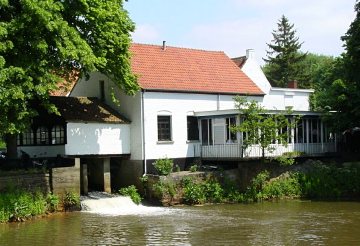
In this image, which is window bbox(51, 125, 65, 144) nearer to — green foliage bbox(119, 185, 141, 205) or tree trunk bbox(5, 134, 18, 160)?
tree trunk bbox(5, 134, 18, 160)

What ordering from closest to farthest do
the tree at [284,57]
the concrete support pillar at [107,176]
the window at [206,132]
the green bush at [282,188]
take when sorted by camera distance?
the concrete support pillar at [107,176] → the green bush at [282,188] → the window at [206,132] → the tree at [284,57]

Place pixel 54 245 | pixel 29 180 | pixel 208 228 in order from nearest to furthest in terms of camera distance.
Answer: pixel 54 245, pixel 208 228, pixel 29 180

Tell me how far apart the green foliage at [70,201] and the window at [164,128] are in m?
6.95

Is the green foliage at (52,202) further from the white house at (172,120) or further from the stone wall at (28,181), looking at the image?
the white house at (172,120)

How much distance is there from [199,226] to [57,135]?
41.6ft

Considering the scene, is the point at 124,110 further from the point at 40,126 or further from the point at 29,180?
the point at 29,180

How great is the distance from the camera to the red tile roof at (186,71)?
31572mm

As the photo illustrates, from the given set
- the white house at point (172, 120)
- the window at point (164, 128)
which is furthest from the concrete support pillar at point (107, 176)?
the window at point (164, 128)

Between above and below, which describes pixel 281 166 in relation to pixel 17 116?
below

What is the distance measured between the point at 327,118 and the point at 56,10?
17.3 metres

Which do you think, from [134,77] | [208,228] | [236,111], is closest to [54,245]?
[208,228]

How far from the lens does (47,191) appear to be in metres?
25.0

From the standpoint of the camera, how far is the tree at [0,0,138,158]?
21984 mm

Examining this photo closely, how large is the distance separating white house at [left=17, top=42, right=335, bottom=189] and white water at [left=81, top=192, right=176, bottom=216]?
273 cm
